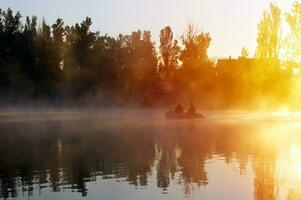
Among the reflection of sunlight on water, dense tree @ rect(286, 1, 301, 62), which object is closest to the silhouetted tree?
dense tree @ rect(286, 1, 301, 62)

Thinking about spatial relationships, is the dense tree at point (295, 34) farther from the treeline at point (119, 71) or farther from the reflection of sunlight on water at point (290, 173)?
the reflection of sunlight on water at point (290, 173)

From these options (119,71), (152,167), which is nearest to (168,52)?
(119,71)

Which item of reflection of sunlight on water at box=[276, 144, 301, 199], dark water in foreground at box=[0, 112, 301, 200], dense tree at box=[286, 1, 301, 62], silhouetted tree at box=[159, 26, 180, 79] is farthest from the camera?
silhouetted tree at box=[159, 26, 180, 79]

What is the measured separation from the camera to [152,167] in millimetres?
29078

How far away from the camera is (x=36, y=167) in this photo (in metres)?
29.8

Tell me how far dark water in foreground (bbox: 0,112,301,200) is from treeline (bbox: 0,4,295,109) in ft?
173

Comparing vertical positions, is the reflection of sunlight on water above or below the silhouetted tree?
below

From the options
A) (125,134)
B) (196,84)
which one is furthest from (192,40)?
(125,134)

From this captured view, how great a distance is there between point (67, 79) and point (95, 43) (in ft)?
33.9

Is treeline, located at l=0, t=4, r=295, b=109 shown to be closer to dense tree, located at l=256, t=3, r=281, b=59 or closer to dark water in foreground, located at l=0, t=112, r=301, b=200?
dense tree, located at l=256, t=3, r=281, b=59

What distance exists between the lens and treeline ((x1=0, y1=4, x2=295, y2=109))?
99.2m

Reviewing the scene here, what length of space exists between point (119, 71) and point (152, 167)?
269ft

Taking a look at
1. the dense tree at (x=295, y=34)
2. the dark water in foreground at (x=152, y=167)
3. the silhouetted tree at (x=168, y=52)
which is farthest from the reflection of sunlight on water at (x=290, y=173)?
the silhouetted tree at (x=168, y=52)

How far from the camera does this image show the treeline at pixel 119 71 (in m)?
99.2
